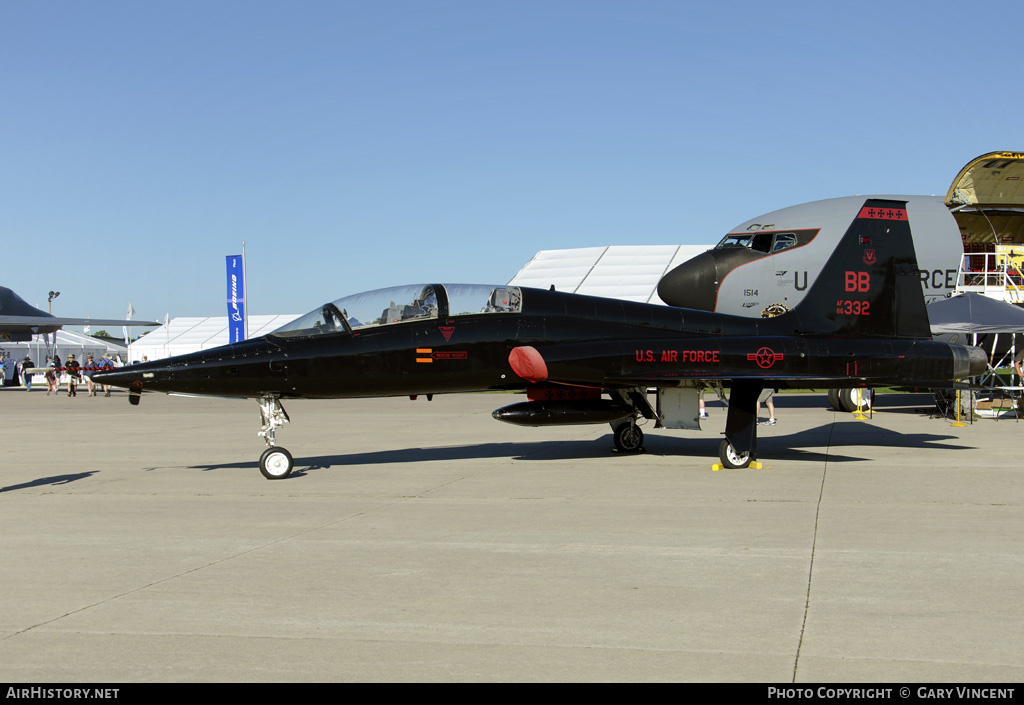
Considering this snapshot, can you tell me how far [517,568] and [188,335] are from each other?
6378 cm

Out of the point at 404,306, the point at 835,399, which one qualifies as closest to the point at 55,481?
the point at 404,306

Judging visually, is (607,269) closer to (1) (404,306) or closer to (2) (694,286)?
(2) (694,286)

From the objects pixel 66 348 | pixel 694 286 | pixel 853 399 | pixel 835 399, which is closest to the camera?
pixel 694 286

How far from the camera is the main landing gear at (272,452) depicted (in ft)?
37.8

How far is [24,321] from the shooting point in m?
48.2

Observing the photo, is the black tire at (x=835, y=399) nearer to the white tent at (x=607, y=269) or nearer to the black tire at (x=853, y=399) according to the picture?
the black tire at (x=853, y=399)

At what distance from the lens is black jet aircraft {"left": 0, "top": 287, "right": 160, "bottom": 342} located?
48500 mm

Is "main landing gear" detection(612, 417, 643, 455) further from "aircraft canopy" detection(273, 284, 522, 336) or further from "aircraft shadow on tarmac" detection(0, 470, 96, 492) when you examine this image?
"aircraft shadow on tarmac" detection(0, 470, 96, 492)

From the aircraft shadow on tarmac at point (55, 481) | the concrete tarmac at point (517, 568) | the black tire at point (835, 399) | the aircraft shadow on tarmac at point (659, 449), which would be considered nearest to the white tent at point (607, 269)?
the black tire at point (835, 399)

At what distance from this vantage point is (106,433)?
62.8ft

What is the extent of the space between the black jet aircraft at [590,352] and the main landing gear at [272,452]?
0.02 metres

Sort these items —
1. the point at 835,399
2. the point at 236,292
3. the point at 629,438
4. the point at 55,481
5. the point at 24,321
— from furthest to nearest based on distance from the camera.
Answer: the point at 24,321 → the point at 236,292 → the point at 835,399 → the point at 629,438 → the point at 55,481

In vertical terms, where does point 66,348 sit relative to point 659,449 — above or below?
above
